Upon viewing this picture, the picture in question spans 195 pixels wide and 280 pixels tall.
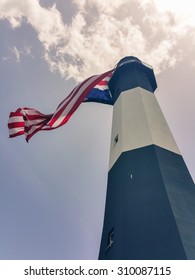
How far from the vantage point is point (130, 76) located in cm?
2214

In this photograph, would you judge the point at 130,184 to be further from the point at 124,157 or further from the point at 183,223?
the point at 183,223

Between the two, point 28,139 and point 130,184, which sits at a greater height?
point 28,139

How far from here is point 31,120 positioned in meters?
18.0

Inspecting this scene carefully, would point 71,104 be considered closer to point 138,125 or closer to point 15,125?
point 15,125

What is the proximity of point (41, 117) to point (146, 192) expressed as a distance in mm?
9143

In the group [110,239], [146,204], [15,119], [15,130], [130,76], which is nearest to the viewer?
[146,204]

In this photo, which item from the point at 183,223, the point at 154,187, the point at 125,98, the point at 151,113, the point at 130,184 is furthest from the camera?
the point at 125,98

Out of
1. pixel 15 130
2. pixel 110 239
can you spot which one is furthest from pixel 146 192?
pixel 15 130

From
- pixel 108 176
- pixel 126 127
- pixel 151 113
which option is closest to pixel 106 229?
pixel 108 176

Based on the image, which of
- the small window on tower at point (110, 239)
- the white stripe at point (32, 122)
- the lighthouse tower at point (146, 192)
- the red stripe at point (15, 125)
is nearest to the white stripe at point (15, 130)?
the red stripe at point (15, 125)

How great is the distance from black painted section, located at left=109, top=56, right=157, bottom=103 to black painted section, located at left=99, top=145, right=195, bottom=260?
7.82 m

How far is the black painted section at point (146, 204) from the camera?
1010 cm

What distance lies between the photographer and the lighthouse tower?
10.2 meters

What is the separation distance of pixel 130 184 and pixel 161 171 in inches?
58.7
